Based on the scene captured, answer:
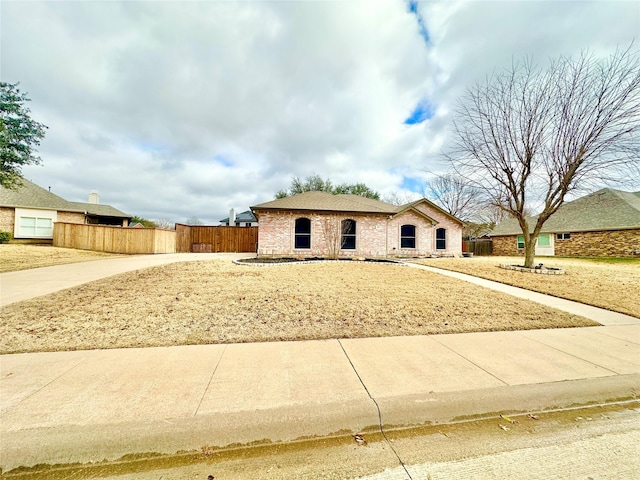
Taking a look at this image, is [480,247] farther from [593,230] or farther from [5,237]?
[5,237]

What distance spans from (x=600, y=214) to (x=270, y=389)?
28.5 metres

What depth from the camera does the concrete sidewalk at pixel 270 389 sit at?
209 cm

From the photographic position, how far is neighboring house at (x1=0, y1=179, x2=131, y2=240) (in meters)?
19.0

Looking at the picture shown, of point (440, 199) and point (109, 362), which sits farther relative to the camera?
point (440, 199)

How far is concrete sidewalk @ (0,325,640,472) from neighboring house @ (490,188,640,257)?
66.2ft

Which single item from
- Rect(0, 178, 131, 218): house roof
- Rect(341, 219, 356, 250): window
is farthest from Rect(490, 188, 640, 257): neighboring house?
Rect(0, 178, 131, 218): house roof

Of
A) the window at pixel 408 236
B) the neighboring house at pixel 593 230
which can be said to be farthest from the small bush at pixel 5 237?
the neighboring house at pixel 593 230

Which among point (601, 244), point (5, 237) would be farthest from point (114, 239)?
point (601, 244)

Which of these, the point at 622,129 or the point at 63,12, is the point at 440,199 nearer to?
the point at 622,129

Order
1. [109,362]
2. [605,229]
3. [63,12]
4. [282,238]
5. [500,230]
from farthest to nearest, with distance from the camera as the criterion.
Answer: [500,230], [605,229], [282,238], [63,12], [109,362]

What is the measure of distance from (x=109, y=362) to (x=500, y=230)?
3152 centimetres

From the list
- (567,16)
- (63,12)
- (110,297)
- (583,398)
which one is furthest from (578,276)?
(63,12)

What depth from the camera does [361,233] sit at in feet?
54.1

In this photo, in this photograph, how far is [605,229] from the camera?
19141mm
